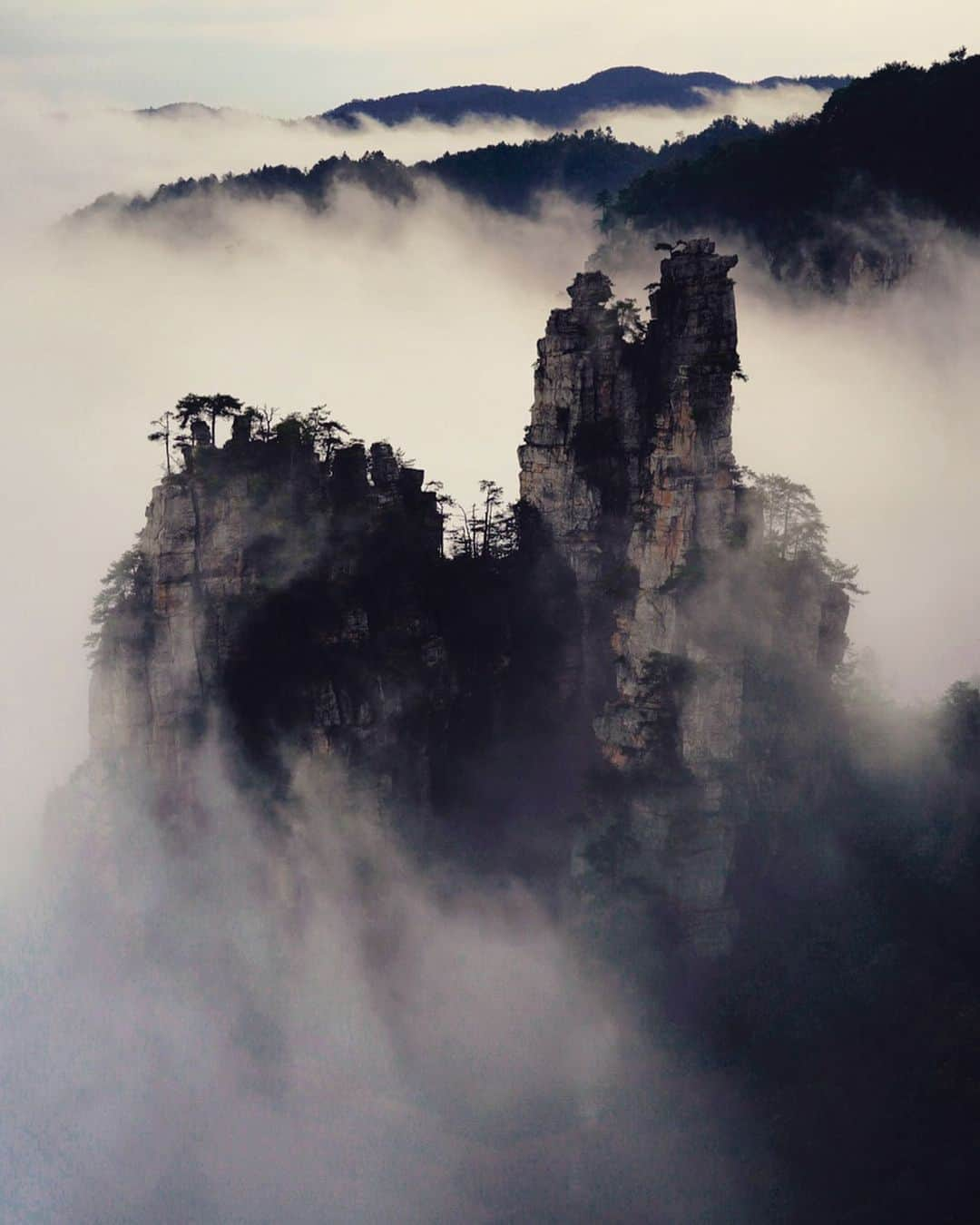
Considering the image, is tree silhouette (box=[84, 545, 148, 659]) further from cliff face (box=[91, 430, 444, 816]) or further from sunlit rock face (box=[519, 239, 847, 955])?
sunlit rock face (box=[519, 239, 847, 955])

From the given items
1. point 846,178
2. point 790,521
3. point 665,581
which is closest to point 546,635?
point 665,581

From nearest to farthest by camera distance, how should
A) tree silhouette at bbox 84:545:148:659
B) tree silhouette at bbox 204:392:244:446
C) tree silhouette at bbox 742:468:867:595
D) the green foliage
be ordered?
tree silhouette at bbox 204:392:244:446 → tree silhouette at bbox 84:545:148:659 → tree silhouette at bbox 742:468:867:595 → the green foliage

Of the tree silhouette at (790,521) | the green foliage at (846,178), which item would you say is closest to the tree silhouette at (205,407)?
the tree silhouette at (790,521)

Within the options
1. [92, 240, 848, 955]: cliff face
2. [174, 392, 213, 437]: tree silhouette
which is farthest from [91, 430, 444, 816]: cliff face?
[174, 392, 213, 437]: tree silhouette

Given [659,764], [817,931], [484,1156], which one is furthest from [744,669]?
[484,1156]

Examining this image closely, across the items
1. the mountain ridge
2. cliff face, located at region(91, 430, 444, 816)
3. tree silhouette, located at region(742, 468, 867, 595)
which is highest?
the mountain ridge
